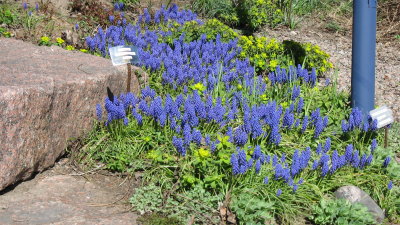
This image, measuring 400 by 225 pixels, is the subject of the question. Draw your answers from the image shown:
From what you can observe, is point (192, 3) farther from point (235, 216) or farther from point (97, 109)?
point (235, 216)

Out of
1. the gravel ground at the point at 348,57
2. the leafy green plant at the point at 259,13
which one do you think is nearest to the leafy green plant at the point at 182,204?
the gravel ground at the point at 348,57

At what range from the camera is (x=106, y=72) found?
4684mm

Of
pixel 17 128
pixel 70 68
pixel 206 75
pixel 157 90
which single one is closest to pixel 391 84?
pixel 206 75

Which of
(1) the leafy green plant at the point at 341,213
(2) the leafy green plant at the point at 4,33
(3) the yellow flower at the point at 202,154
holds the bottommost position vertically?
(1) the leafy green plant at the point at 341,213

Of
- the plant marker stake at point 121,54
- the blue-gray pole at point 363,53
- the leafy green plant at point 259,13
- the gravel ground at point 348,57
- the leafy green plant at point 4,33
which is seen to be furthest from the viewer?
the leafy green plant at point 259,13

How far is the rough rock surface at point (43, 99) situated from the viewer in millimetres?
3764

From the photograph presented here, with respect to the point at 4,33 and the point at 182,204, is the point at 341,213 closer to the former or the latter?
the point at 182,204

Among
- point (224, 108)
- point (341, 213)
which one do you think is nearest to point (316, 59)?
point (224, 108)

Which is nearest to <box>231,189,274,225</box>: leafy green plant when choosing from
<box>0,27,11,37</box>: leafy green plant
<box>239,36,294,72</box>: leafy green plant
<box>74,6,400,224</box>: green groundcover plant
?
<box>74,6,400,224</box>: green groundcover plant

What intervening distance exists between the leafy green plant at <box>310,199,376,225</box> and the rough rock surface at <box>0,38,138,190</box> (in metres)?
1.97

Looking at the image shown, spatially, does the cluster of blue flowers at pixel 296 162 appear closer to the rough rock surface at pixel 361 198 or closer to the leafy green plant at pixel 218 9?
the rough rock surface at pixel 361 198

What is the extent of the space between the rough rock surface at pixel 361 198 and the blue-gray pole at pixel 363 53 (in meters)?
1.11

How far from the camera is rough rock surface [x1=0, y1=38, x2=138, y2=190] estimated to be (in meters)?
3.76

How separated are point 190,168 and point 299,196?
31.6 inches
